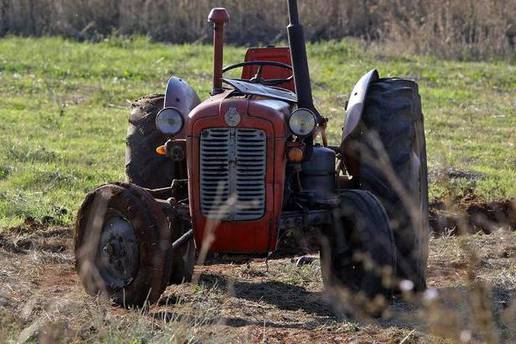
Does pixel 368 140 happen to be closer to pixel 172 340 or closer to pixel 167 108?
pixel 167 108

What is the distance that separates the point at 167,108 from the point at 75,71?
10.4 meters

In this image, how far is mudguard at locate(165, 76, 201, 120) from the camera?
7.97m

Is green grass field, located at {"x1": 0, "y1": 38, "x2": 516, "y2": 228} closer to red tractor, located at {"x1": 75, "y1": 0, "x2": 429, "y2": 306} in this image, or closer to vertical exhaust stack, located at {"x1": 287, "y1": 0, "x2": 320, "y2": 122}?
red tractor, located at {"x1": 75, "y1": 0, "x2": 429, "y2": 306}

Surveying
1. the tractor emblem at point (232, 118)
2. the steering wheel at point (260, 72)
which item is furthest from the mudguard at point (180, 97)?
the tractor emblem at point (232, 118)

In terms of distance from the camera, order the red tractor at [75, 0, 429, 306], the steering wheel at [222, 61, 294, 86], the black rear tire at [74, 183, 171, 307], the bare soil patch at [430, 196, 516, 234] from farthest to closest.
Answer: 1. the bare soil patch at [430, 196, 516, 234]
2. the steering wheel at [222, 61, 294, 86]
3. the red tractor at [75, 0, 429, 306]
4. the black rear tire at [74, 183, 171, 307]

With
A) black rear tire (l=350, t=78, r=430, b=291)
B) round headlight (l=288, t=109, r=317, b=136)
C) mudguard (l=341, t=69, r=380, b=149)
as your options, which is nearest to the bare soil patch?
black rear tire (l=350, t=78, r=430, b=291)

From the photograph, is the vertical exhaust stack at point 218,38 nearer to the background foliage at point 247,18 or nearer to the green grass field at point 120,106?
the green grass field at point 120,106

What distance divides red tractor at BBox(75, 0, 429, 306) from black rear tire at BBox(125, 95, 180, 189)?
0.52 metres

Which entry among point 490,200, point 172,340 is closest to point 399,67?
point 490,200

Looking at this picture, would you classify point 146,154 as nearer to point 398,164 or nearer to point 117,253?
point 117,253

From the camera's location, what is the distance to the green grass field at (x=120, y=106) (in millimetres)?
11102

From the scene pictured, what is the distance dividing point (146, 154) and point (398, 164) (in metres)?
1.69

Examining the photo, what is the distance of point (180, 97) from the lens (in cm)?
806

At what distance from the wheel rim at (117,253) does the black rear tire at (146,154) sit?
1170 millimetres
